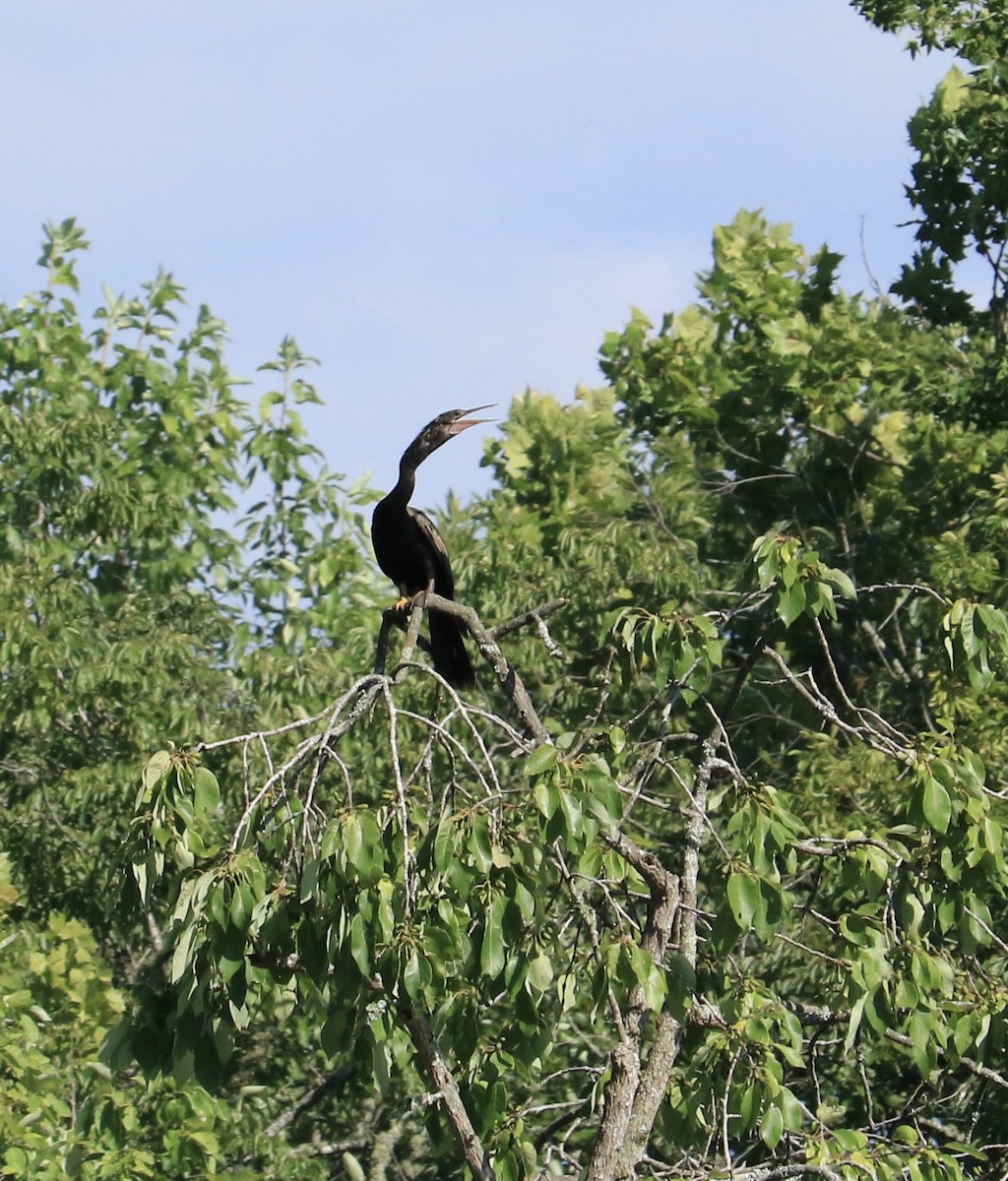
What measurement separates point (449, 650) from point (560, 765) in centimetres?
230

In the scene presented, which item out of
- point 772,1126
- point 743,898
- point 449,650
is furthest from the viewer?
point 449,650

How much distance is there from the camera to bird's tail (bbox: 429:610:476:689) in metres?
5.25

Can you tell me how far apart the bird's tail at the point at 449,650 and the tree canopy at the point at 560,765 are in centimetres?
8

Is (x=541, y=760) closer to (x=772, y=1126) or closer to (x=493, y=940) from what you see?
(x=493, y=940)

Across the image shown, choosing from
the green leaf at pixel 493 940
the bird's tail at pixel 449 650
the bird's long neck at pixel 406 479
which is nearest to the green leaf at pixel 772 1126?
the green leaf at pixel 493 940

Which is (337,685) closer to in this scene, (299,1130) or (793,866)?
(299,1130)

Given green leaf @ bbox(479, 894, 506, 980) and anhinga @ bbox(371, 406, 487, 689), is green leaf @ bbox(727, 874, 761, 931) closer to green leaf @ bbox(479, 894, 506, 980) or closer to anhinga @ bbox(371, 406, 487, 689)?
green leaf @ bbox(479, 894, 506, 980)

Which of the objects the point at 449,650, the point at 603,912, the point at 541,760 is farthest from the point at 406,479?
the point at 541,760

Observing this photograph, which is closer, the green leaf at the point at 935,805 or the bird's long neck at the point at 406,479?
the green leaf at the point at 935,805

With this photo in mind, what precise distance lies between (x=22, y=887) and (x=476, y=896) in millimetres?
6041

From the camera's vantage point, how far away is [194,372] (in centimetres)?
1234

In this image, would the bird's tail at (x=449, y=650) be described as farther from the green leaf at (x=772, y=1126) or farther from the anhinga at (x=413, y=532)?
the green leaf at (x=772, y=1126)

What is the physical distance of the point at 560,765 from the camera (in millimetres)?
3016

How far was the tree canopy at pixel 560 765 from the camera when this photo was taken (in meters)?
3.16
